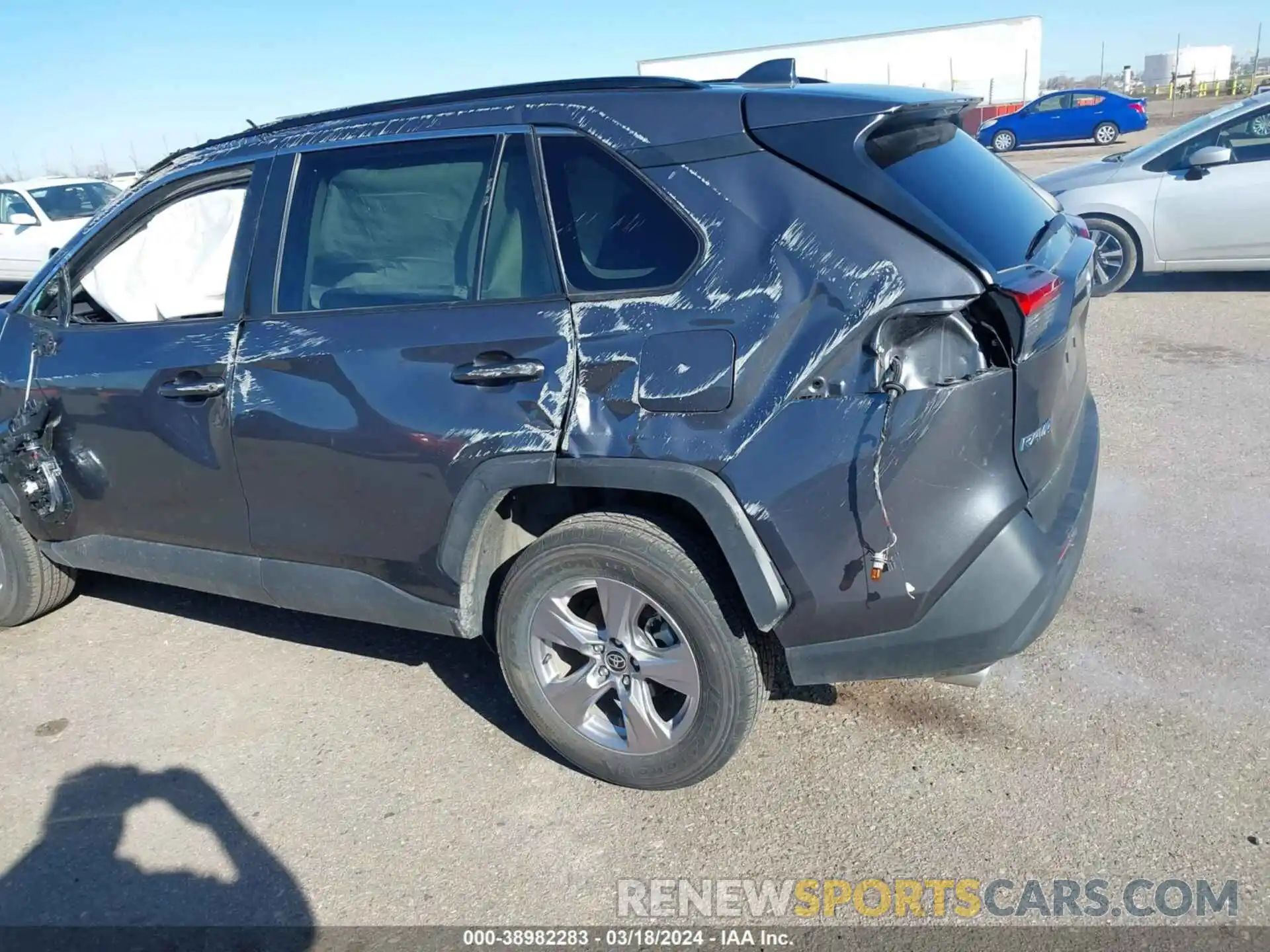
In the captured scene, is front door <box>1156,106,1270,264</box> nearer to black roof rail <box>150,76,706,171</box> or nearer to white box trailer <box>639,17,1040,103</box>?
black roof rail <box>150,76,706,171</box>

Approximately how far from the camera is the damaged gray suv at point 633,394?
256cm

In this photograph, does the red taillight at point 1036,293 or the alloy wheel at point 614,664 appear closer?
A: the red taillight at point 1036,293

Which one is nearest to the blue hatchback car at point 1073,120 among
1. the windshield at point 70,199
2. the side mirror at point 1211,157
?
the side mirror at point 1211,157

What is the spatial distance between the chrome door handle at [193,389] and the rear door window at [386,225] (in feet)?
1.12

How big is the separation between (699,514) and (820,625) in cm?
44

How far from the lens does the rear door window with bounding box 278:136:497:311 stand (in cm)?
310

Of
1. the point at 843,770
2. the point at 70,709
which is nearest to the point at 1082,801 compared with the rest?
the point at 843,770

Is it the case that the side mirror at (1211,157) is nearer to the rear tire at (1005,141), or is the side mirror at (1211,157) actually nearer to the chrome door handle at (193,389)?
the chrome door handle at (193,389)

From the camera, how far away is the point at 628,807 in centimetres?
308

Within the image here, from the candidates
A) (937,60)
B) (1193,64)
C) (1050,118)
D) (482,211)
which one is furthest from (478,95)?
(1193,64)

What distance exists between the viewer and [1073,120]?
28484 millimetres

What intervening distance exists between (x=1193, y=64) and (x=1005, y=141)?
51.5 metres

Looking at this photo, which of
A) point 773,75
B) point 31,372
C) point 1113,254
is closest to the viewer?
point 773,75

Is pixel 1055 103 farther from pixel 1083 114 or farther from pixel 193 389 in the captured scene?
pixel 193 389
